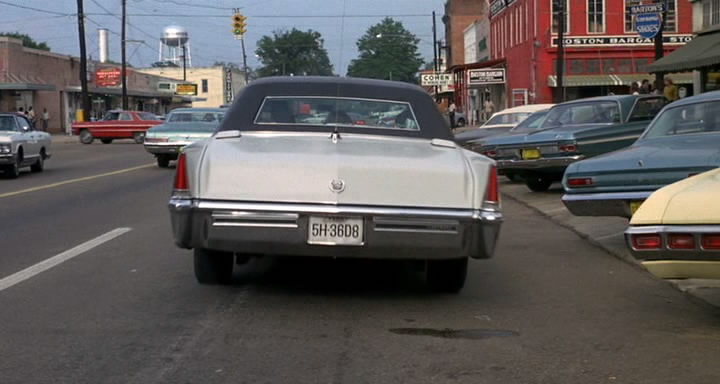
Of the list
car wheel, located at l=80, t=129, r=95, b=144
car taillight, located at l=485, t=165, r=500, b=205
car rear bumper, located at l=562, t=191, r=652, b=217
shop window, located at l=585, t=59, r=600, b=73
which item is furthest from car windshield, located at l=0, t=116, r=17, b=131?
shop window, located at l=585, t=59, r=600, b=73

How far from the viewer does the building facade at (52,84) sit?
54.3 m

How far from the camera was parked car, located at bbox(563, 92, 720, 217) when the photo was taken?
27.7 feet

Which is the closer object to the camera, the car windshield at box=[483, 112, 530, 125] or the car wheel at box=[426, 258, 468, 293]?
the car wheel at box=[426, 258, 468, 293]

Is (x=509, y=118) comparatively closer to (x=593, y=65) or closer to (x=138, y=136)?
(x=138, y=136)

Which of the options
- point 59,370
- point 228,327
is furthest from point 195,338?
point 59,370

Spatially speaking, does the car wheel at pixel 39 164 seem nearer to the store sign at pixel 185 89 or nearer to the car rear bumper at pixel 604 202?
the car rear bumper at pixel 604 202

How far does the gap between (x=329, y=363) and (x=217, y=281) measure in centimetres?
227

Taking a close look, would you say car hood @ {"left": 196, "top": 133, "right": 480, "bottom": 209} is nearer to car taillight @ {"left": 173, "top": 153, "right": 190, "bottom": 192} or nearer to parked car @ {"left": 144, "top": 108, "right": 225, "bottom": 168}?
car taillight @ {"left": 173, "top": 153, "right": 190, "bottom": 192}

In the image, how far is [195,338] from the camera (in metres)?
6.00

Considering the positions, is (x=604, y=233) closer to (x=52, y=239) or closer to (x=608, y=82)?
(x=52, y=239)

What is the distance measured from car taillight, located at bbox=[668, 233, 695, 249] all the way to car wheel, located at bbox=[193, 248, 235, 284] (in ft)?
10.2

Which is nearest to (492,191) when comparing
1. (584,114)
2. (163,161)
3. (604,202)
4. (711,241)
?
(711,241)

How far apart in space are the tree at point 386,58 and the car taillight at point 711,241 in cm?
9137

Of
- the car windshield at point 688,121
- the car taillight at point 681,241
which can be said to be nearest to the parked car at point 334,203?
the car taillight at point 681,241
